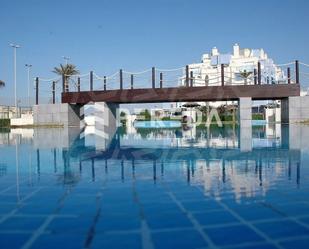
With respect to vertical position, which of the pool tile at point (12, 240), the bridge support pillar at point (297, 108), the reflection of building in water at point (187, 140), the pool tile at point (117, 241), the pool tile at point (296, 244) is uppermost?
the bridge support pillar at point (297, 108)

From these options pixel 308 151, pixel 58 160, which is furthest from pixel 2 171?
pixel 308 151

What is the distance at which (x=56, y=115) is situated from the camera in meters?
28.1

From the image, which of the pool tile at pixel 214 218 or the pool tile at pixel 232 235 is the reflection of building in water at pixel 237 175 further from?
the pool tile at pixel 232 235

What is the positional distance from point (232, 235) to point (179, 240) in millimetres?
475

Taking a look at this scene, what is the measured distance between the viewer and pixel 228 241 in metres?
3.21

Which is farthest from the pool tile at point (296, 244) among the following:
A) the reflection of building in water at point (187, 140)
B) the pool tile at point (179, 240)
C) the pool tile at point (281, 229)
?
the reflection of building in water at point (187, 140)

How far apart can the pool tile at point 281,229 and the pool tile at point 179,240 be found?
0.62m

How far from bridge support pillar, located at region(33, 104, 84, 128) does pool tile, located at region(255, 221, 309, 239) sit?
2498cm

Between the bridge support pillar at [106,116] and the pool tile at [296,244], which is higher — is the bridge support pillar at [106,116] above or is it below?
above

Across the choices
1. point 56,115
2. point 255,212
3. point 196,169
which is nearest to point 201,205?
point 255,212

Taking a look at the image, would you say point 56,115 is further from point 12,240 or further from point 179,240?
point 179,240

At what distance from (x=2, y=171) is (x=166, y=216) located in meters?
4.94

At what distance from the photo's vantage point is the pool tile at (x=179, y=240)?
3.13 metres

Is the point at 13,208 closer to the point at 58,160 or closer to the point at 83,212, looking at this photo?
the point at 83,212
